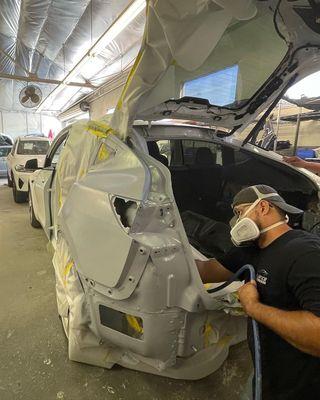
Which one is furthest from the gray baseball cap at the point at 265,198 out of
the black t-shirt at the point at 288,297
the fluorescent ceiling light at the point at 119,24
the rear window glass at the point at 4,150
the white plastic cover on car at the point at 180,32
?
the rear window glass at the point at 4,150

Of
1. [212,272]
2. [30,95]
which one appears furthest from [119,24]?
[30,95]

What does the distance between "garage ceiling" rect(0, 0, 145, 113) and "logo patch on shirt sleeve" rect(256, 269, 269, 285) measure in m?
3.49

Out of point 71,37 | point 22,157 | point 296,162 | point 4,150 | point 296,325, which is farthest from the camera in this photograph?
point 4,150

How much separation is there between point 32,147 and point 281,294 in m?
7.30

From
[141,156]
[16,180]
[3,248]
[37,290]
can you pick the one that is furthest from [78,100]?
[141,156]

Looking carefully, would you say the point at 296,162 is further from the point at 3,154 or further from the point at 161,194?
the point at 3,154

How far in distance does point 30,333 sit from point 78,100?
10706 mm

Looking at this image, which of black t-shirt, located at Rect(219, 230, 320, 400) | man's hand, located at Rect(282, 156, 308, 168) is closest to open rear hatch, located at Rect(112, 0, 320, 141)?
man's hand, located at Rect(282, 156, 308, 168)

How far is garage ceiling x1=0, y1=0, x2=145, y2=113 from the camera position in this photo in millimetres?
4363

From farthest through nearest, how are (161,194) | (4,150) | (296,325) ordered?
(4,150) < (161,194) < (296,325)

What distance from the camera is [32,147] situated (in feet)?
23.6

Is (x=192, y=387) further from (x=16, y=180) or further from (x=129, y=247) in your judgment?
(x=16, y=180)

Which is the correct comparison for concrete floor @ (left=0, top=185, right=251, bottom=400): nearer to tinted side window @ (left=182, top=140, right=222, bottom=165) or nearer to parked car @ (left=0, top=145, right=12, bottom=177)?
tinted side window @ (left=182, top=140, right=222, bottom=165)

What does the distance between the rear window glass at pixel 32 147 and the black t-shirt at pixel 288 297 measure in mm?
7026
